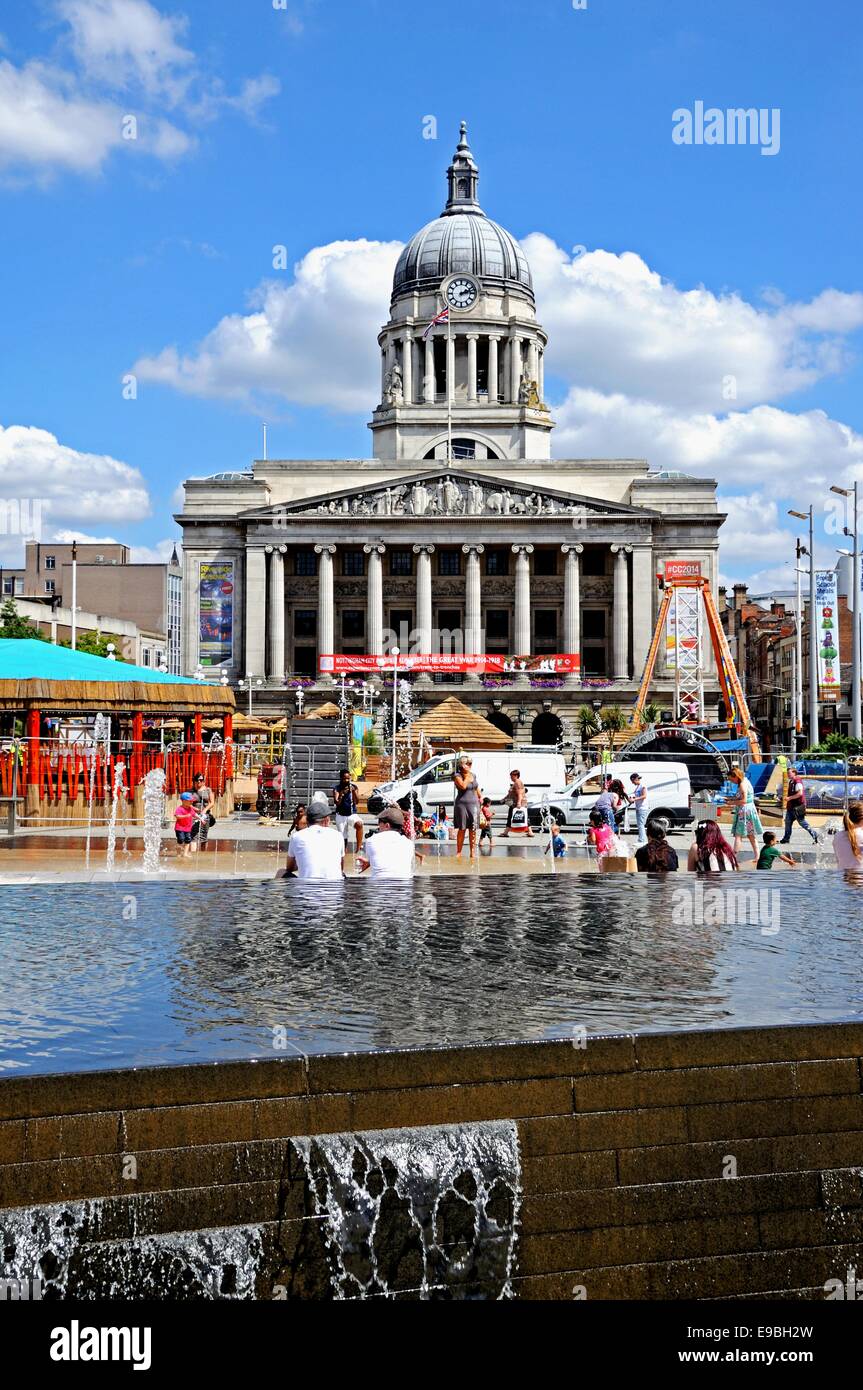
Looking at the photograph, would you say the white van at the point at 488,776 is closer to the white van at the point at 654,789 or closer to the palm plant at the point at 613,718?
the white van at the point at 654,789

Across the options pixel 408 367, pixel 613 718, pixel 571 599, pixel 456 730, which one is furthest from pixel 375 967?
pixel 408 367

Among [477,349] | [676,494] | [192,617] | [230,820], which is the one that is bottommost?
[230,820]

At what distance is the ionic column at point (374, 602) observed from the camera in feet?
299

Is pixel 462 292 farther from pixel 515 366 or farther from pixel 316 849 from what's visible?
pixel 316 849

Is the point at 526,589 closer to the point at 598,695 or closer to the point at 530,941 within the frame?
the point at 598,695

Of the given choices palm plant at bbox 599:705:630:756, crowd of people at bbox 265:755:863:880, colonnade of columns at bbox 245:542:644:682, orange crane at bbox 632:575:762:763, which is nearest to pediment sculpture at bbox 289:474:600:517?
colonnade of columns at bbox 245:542:644:682

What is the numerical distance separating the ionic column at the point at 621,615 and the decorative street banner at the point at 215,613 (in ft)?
80.7

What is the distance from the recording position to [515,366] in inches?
4168

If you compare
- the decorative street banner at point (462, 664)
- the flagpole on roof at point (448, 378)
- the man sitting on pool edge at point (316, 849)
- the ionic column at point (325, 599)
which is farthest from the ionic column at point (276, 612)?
the man sitting on pool edge at point (316, 849)

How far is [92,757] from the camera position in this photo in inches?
1141

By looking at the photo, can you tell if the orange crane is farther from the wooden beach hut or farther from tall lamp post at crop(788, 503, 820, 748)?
the wooden beach hut

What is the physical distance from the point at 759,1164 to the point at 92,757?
78.4ft

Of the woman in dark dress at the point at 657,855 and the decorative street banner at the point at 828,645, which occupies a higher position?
the decorative street banner at the point at 828,645

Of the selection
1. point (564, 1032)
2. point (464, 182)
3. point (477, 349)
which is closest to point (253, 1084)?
point (564, 1032)
